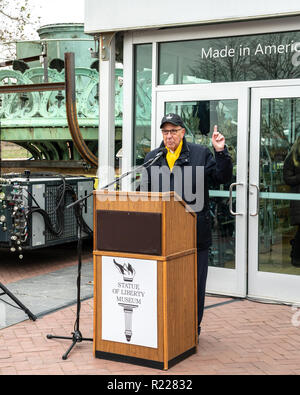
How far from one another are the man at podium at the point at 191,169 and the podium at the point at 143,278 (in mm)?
303

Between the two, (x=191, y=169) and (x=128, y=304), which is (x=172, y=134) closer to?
(x=191, y=169)

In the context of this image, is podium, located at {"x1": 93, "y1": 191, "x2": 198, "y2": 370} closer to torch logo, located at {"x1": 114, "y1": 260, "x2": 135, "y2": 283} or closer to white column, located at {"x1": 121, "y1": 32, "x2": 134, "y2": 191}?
torch logo, located at {"x1": 114, "y1": 260, "x2": 135, "y2": 283}

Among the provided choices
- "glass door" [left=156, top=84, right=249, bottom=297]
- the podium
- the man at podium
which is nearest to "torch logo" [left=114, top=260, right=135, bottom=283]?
the podium

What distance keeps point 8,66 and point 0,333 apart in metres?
7.78

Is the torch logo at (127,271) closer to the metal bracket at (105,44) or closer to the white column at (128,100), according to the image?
the white column at (128,100)

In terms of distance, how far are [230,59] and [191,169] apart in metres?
2.28

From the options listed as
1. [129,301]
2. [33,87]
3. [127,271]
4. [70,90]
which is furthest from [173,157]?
[33,87]

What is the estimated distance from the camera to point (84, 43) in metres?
11.9

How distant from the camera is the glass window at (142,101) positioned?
6.89m

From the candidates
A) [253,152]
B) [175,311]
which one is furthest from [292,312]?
[175,311]

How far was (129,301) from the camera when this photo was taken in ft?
13.8

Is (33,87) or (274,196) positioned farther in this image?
(33,87)

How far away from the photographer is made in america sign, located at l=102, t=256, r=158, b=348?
4129mm
